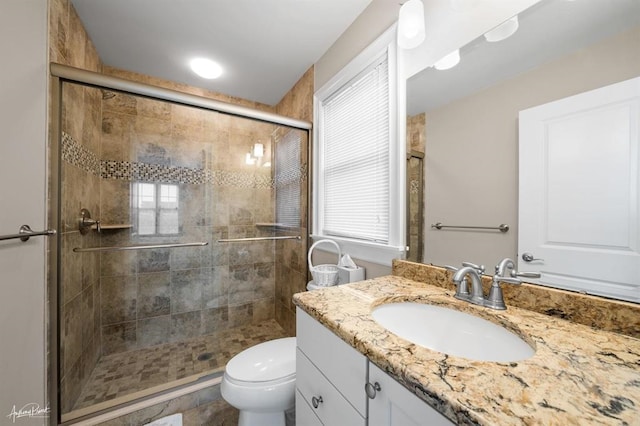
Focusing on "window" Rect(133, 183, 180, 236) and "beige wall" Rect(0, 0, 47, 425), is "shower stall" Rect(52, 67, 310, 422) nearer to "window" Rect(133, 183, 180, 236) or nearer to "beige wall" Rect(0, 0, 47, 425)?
"window" Rect(133, 183, 180, 236)

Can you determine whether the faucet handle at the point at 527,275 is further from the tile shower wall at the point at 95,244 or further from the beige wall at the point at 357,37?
the tile shower wall at the point at 95,244

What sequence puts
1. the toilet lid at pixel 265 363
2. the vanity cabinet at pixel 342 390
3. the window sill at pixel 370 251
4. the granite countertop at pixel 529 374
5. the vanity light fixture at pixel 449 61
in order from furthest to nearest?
the window sill at pixel 370 251 → the toilet lid at pixel 265 363 → the vanity light fixture at pixel 449 61 → the vanity cabinet at pixel 342 390 → the granite countertop at pixel 529 374

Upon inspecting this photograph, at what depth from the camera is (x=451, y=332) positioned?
0.77 metres

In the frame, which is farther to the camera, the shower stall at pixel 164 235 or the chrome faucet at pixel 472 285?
the shower stall at pixel 164 235

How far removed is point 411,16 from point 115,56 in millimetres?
2182

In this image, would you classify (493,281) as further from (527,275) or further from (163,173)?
(163,173)

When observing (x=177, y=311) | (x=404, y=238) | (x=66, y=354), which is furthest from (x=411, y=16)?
(x=177, y=311)

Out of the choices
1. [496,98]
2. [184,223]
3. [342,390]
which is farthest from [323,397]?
[184,223]

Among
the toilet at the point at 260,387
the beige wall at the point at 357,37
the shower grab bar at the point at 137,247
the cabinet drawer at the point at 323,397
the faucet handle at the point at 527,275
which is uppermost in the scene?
the beige wall at the point at 357,37

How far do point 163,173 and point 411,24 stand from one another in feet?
6.78

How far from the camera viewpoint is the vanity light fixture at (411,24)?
1010mm

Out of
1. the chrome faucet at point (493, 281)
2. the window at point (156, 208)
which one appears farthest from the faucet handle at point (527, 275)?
the window at point (156, 208)

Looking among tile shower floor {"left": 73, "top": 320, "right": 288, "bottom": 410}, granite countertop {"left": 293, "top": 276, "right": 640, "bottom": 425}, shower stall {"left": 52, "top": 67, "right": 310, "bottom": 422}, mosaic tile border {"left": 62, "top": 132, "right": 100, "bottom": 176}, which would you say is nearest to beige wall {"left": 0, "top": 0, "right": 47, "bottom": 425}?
shower stall {"left": 52, "top": 67, "right": 310, "bottom": 422}

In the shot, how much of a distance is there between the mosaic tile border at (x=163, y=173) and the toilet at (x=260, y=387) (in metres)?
1.38
